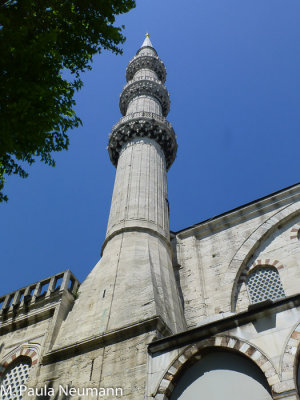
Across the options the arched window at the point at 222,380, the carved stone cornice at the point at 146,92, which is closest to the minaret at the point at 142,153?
the carved stone cornice at the point at 146,92

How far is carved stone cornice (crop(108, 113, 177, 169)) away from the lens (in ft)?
47.7

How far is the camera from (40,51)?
18.0 ft

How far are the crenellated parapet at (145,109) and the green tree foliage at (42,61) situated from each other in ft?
25.1

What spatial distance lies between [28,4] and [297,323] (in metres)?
5.56

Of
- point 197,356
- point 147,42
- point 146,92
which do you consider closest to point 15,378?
point 197,356

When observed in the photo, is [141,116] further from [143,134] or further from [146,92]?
[146,92]

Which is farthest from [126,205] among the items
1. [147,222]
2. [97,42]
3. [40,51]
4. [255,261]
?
[40,51]

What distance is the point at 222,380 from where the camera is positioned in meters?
5.82

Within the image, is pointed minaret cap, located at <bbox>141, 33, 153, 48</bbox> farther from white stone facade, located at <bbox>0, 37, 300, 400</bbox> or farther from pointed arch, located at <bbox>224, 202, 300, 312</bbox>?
pointed arch, located at <bbox>224, 202, 300, 312</bbox>

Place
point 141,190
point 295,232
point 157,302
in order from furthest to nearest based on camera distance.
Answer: point 141,190, point 295,232, point 157,302

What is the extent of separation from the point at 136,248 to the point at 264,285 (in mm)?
3113

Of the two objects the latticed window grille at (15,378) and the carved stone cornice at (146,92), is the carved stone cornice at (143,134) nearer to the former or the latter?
the carved stone cornice at (146,92)

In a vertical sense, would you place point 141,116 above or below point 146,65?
below

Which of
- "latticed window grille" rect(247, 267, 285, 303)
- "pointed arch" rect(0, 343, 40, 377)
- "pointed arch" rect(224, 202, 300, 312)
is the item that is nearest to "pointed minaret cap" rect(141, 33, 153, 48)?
"pointed arch" rect(224, 202, 300, 312)
